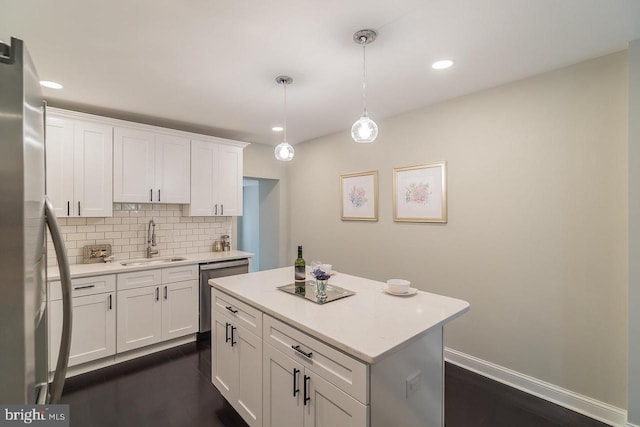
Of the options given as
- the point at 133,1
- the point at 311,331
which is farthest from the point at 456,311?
the point at 133,1

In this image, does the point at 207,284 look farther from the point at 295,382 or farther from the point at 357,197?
the point at 295,382

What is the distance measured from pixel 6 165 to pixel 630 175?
3.01m

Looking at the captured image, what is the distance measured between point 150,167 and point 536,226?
396 cm

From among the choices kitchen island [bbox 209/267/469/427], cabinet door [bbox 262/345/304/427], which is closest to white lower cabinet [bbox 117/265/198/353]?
kitchen island [bbox 209/267/469/427]

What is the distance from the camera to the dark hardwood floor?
2098 mm

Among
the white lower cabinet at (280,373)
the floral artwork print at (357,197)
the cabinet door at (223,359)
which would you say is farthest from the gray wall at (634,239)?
the cabinet door at (223,359)

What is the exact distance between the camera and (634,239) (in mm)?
1876

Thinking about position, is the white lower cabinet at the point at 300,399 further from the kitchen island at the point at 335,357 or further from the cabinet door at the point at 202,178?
the cabinet door at the point at 202,178

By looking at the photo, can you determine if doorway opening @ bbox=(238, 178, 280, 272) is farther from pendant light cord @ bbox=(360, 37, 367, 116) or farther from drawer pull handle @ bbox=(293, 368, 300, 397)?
drawer pull handle @ bbox=(293, 368, 300, 397)

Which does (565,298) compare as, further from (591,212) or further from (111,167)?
(111,167)

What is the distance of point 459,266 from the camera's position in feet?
9.37

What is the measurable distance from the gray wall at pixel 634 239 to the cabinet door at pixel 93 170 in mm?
A: 4479

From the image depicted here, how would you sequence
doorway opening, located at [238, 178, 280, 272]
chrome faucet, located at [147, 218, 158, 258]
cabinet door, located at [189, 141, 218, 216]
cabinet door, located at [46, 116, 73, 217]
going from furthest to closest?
doorway opening, located at [238, 178, 280, 272] → cabinet door, located at [189, 141, 218, 216] → chrome faucet, located at [147, 218, 158, 258] → cabinet door, located at [46, 116, 73, 217]

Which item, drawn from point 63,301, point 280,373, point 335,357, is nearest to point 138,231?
point 280,373
